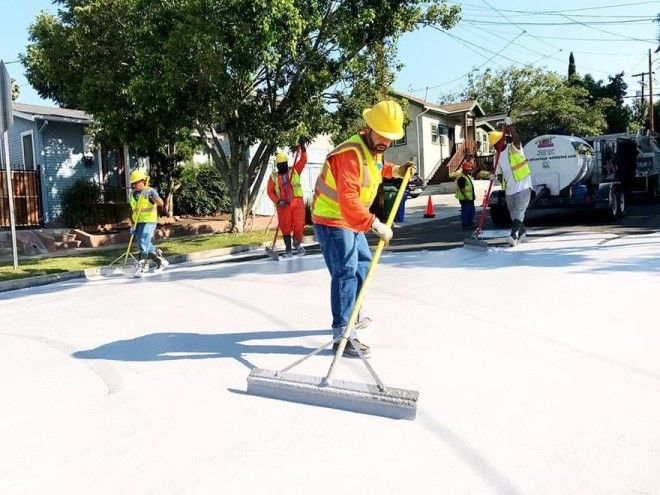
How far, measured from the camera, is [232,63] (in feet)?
43.9

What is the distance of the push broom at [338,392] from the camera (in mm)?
3471

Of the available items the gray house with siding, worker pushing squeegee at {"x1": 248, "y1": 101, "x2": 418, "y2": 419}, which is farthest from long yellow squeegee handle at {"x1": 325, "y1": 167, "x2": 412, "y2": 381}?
the gray house with siding

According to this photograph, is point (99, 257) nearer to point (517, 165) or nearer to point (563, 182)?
point (517, 165)

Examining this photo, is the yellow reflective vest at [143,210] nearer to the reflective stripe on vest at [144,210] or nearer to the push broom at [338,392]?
the reflective stripe on vest at [144,210]

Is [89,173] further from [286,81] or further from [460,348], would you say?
[460,348]

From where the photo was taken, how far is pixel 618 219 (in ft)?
47.1

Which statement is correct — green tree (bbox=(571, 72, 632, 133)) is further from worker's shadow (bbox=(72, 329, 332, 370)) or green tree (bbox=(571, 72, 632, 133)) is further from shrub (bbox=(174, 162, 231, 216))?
worker's shadow (bbox=(72, 329, 332, 370))

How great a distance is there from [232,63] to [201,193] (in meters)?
9.18

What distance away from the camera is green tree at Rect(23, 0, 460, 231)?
12812mm

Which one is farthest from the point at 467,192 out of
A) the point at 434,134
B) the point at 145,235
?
the point at 434,134

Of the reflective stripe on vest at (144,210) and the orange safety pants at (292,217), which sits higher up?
the reflective stripe on vest at (144,210)

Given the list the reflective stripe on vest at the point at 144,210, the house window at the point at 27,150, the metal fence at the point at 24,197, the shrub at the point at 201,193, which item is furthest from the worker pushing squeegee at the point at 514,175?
the house window at the point at 27,150

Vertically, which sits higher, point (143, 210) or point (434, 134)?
point (434, 134)

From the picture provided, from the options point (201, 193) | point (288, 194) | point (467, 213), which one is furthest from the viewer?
point (201, 193)
